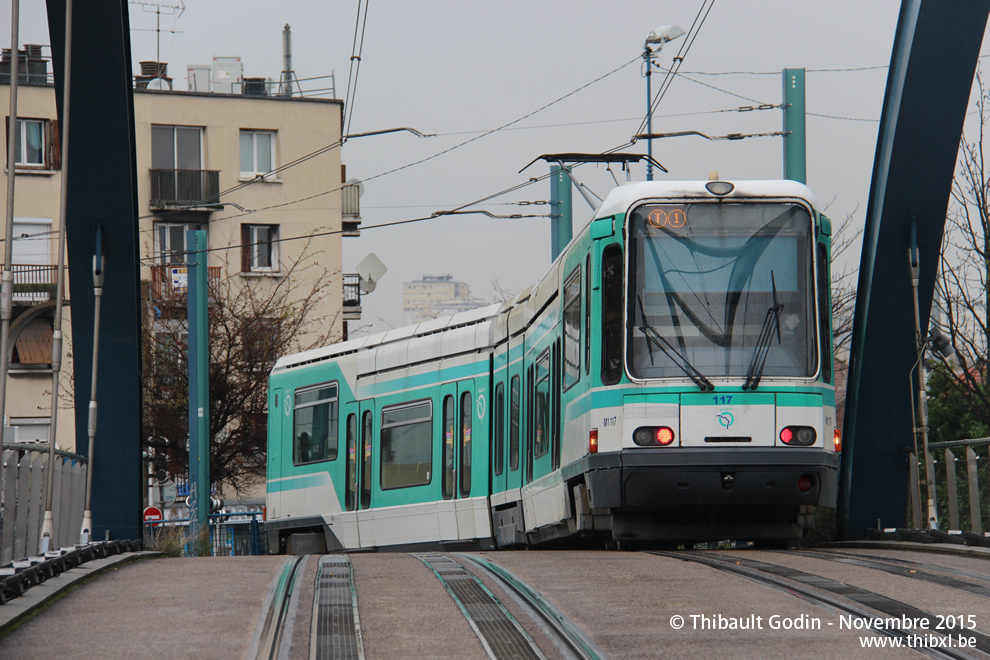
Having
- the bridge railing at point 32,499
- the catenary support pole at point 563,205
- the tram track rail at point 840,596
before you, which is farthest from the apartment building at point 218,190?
the tram track rail at point 840,596

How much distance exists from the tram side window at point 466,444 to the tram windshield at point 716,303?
5.37 meters

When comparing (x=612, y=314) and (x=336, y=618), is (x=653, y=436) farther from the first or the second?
(x=336, y=618)

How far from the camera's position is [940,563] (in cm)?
998

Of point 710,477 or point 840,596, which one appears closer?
point 840,596

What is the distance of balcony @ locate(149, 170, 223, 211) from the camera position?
42.8 metres

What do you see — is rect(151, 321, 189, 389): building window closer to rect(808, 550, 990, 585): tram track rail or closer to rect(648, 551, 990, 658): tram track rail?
rect(808, 550, 990, 585): tram track rail

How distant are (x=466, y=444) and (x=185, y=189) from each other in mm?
28686

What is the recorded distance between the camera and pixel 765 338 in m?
11.4

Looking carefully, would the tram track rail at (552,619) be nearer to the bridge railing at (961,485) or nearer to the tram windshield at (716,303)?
the tram windshield at (716,303)

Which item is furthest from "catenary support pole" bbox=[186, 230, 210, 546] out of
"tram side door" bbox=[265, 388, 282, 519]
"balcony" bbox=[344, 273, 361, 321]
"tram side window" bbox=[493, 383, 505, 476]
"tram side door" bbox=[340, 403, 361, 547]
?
"balcony" bbox=[344, 273, 361, 321]

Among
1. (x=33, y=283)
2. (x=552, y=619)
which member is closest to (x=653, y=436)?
(x=552, y=619)

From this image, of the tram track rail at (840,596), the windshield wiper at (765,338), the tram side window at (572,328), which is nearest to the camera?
the tram track rail at (840,596)

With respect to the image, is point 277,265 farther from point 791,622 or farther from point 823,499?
point 791,622

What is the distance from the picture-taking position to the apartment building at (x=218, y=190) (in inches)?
1625
